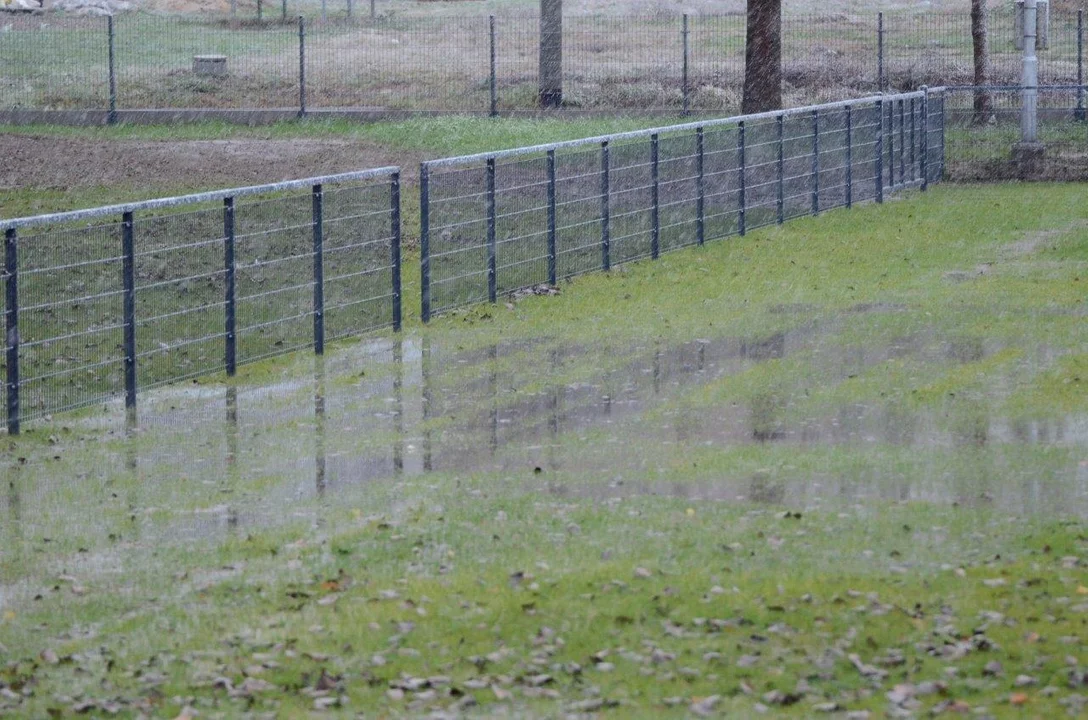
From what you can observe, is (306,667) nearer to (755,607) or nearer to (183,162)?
(755,607)

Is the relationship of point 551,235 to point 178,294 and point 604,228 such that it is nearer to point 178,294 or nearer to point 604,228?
point 604,228

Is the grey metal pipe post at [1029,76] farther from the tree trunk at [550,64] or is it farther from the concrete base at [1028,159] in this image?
the tree trunk at [550,64]

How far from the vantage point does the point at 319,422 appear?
41.0ft

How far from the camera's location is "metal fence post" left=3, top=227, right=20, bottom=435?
12.0m

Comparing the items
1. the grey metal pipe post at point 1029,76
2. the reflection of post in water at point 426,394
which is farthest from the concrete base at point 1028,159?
the reflection of post in water at point 426,394

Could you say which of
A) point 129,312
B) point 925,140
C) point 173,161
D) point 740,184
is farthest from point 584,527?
point 173,161

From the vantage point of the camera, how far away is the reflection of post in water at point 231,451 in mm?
10164

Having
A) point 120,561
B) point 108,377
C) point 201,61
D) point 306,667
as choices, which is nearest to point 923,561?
Answer: point 306,667

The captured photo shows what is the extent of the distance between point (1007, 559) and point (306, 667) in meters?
3.36

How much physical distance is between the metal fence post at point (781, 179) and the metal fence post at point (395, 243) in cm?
709

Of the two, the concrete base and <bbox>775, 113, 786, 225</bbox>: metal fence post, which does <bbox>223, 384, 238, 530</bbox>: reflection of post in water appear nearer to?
<bbox>775, 113, 786, 225</bbox>: metal fence post

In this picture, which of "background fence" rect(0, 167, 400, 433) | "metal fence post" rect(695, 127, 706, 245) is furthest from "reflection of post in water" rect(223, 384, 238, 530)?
"metal fence post" rect(695, 127, 706, 245)

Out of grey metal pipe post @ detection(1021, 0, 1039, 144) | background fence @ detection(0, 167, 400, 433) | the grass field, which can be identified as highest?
grey metal pipe post @ detection(1021, 0, 1039, 144)

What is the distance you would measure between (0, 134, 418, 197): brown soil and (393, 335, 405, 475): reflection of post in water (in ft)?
36.4
